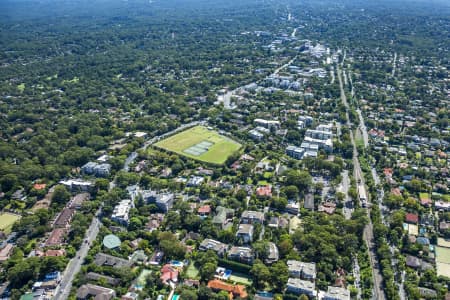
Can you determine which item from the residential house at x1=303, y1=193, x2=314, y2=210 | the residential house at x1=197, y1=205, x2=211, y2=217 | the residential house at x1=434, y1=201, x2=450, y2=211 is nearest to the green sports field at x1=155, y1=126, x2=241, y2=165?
the residential house at x1=197, y1=205, x2=211, y2=217

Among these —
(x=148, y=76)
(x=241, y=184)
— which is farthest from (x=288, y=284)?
(x=148, y=76)

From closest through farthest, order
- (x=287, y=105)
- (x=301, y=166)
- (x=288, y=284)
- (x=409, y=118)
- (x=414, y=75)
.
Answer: (x=288, y=284)
(x=301, y=166)
(x=409, y=118)
(x=287, y=105)
(x=414, y=75)

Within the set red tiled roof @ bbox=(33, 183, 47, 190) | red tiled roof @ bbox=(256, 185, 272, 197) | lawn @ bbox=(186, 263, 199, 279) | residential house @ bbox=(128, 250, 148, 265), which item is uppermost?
red tiled roof @ bbox=(256, 185, 272, 197)

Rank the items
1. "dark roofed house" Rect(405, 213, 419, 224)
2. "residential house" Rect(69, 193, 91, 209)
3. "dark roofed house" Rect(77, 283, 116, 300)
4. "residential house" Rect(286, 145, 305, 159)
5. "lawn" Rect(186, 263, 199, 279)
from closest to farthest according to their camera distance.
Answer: "dark roofed house" Rect(77, 283, 116, 300)
"lawn" Rect(186, 263, 199, 279)
"dark roofed house" Rect(405, 213, 419, 224)
"residential house" Rect(69, 193, 91, 209)
"residential house" Rect(286, 145, 305, 159)

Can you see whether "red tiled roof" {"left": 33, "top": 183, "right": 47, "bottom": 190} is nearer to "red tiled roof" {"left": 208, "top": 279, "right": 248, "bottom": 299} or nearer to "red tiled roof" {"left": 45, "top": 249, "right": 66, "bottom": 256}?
"red tiled roof" {"left": 45, "top": 249, "right": 66, "bottom": 256}

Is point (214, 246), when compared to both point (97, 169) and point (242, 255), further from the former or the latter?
point (97, 169)

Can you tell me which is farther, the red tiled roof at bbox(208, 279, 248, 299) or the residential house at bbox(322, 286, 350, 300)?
the red tiled roof at bbox(208, 279, 248, 299)

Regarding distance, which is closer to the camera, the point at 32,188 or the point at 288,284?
the point at 288,284

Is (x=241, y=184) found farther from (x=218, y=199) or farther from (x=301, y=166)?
(x=301, y=166)
